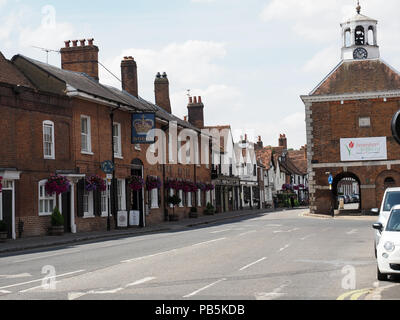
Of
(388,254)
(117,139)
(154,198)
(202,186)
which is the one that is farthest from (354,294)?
(202,186)

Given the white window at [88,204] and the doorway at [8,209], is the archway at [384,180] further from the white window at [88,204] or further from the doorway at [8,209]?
the doorway at [8,209]

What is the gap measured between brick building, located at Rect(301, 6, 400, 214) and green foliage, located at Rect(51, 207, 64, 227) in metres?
26.4

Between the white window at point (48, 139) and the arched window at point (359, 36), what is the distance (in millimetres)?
30584

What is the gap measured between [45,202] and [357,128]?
2890 cm

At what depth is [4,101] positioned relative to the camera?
1070 inches

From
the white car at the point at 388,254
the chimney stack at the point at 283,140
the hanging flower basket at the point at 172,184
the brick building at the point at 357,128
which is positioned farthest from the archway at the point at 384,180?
the chimney stack at the point at 283,140

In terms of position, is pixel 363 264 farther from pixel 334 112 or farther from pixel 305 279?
pixel 334 112

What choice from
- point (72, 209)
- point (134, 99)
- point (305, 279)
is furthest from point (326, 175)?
point (305, 279)

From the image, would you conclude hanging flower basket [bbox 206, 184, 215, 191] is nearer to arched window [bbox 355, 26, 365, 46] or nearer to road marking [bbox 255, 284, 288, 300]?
arched window [bbox 355, 26, 365, 46]

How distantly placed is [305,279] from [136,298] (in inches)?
145

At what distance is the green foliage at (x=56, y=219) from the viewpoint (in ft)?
94.9

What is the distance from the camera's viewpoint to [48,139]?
30.3 meters

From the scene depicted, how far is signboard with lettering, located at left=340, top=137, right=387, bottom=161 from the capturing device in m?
49.9

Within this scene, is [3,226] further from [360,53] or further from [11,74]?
[360,53]
